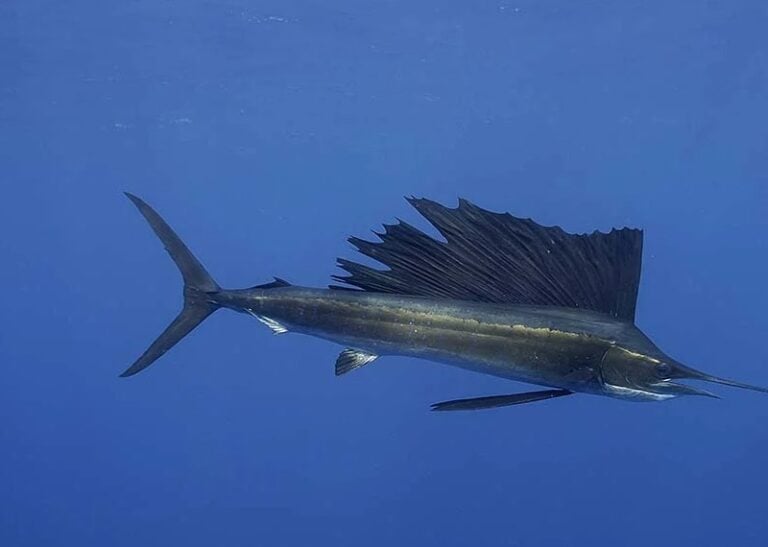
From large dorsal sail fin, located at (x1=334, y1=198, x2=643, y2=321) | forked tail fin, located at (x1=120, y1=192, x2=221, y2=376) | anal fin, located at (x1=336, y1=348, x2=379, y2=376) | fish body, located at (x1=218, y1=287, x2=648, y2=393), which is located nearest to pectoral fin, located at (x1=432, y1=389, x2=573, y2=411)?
fish body, located at (x1=218, y1=287, x2=648, y2=393)

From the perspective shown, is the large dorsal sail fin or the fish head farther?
the large dorsal sail fin

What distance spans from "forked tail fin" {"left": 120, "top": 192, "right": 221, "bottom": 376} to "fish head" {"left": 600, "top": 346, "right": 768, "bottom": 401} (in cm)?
190

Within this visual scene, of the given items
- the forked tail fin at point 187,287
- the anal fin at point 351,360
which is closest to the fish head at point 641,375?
the anal fin at point 351,360

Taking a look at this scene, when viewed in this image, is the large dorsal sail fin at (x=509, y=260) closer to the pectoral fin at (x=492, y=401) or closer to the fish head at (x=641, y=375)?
the fish head at (x=641, y=375)

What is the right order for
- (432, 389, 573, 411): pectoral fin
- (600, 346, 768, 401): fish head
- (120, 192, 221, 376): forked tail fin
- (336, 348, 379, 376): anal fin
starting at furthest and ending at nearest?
(120, 192, 221, 376): forked tail fin < (336, 348, 379, 376): anal fin < (432, 389, 573, 411): pectoral fin < (600, 346, 768, 401): fish head

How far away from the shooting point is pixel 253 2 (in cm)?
947

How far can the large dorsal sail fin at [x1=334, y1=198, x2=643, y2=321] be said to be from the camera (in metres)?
2.91

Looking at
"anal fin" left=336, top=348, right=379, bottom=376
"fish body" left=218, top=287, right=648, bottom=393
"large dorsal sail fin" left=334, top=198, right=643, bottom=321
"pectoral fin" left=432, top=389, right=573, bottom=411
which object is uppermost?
"large dorsal sail fin" left=334, top=198, right=643, bottom=321

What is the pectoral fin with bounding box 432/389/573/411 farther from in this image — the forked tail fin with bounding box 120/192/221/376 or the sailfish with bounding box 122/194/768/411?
the forked tail fin with bounding box 120/192/221/376

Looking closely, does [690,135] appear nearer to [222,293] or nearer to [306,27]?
[306,27]

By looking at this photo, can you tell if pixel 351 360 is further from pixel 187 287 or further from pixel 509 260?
pixel 187 287

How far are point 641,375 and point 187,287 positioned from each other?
2.20 m

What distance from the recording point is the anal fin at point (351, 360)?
3.34 metres

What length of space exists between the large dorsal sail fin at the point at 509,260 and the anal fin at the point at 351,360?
393mm
